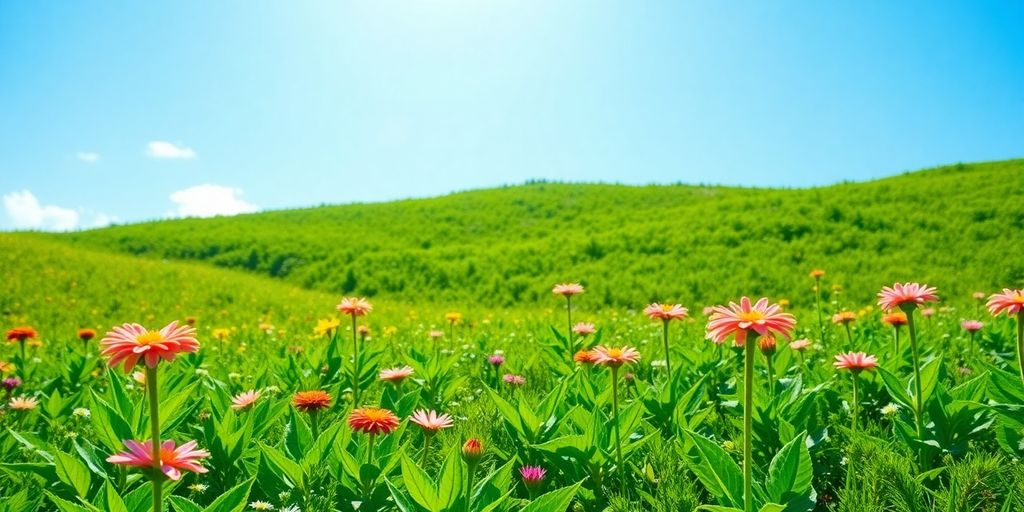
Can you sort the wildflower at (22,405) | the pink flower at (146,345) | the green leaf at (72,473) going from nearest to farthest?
the pink flower at (146,345), the green leaf at (72,473), the wildflower at (22,405)

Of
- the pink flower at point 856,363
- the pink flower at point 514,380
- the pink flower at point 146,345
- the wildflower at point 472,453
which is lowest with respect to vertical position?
the pink flower at point 514,380

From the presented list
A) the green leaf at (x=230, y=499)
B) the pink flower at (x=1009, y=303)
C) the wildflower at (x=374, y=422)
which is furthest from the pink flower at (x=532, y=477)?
the pink flower at (x=1009, y=303)

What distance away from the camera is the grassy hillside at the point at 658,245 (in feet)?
37.3

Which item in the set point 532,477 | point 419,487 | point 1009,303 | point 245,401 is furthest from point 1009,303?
point 245,401

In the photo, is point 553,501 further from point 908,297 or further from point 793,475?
point 908,297

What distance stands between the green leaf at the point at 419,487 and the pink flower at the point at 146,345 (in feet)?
1.94

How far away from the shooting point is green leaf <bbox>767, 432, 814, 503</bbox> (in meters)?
1.58

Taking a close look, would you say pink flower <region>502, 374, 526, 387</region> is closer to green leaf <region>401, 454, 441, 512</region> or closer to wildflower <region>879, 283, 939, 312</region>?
green leaf <region>401, 454, 441, 512</region>

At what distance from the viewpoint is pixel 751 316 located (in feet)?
4.56

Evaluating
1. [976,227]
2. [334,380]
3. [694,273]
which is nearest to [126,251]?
[694,273]

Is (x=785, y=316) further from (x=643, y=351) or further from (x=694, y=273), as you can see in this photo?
(x=694, y=273)

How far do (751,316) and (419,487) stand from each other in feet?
3.04

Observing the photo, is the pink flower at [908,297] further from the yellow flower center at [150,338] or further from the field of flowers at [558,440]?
the yellow flower center at [150,338]

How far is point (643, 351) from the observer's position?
434 centimetres
